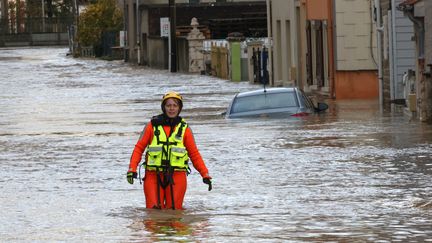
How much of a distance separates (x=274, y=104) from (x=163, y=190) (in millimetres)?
16156

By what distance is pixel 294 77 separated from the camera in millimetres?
49062

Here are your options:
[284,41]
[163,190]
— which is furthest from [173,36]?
[163,190]

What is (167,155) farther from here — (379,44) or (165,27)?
(165,27)

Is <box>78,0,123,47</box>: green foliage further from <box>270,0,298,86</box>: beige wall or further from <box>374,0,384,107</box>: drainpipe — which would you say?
<box>374,0,384,107</box>: drainpipe

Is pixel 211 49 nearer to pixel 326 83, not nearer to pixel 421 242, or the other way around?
pixel 326 83

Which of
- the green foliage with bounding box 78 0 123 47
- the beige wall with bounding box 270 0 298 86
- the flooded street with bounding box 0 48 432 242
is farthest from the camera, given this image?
the green foliage with bounding box 78 0 123 47

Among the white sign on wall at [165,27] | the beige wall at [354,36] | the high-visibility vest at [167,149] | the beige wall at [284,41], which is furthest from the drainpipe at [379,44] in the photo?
the white sign on wall at [165,27]

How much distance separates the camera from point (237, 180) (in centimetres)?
1814

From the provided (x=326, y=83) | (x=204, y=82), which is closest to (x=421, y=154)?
(x=326, y=83)

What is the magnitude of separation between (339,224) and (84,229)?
90.8 inches

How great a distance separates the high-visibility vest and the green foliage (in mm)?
90594

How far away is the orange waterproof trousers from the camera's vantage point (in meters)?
14.3

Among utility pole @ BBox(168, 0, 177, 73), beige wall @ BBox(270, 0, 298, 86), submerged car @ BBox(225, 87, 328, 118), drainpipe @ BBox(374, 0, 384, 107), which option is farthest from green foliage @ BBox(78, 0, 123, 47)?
submerged car @ BBox(225, 87, 328, 118)

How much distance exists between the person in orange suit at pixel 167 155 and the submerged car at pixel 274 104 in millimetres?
15793
